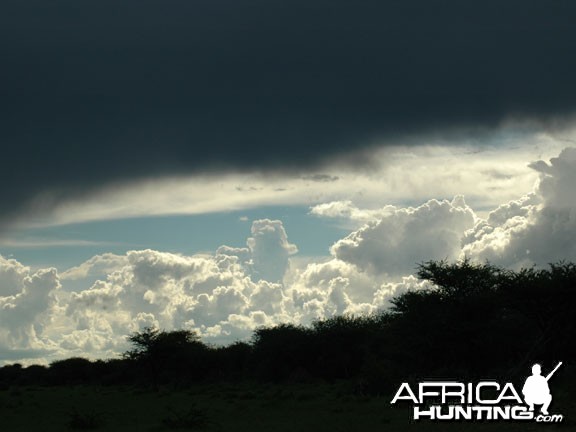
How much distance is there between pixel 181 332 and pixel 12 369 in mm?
65384

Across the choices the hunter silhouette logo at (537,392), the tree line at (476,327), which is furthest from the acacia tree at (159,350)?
the hunter silhouette logo at (537,392)

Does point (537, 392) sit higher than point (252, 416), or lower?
higher

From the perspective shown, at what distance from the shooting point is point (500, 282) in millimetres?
53812

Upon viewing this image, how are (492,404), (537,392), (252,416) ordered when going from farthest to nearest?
1. (252,416)
2. (492,404)
3. (537,392)

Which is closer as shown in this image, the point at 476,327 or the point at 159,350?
the point at 476,327

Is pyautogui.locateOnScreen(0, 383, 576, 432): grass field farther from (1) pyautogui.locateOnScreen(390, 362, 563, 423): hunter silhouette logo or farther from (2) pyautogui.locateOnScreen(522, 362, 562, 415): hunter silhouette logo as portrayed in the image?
(2) pyautogui.locateOnScreen(522, 362, 562, 415): hunter silhouette logo

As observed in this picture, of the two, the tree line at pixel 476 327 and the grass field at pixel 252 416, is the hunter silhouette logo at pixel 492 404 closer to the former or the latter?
the grass field at pixel 252 416

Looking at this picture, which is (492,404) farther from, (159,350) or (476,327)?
→ (159,350)

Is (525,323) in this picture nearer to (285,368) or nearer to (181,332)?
(285,368)

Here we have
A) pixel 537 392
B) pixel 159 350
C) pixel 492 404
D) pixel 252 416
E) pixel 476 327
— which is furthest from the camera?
pixel 159 350

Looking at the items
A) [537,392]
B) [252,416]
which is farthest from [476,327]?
[537,392]

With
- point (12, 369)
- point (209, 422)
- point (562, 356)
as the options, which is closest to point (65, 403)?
point (209, 422)

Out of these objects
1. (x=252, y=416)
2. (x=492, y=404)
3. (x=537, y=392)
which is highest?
(x=537, y=392)

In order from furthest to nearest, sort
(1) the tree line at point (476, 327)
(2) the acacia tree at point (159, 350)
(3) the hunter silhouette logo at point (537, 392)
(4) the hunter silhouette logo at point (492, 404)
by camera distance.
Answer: (2) the acacia tree at point (159, 350), (1) the tree line at point (476, 327), (4) the hunter silhouette logo at point (492, 404), (3) the hunter silhouette logo at point (537, 392)
